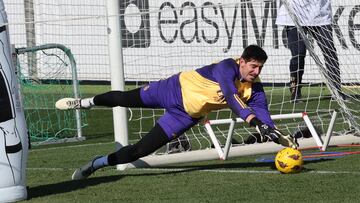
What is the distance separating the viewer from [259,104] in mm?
9820

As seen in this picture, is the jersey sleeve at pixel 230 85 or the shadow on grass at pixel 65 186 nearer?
the shadow on grass at pixel 65 186

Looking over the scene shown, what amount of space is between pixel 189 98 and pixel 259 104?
2.25ft

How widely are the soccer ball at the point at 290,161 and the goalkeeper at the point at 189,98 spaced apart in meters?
0.33

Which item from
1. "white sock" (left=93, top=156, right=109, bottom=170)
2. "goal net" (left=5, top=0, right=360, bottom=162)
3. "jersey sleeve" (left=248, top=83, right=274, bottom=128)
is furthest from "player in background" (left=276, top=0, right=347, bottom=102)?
"white sock" (left=93, top=156, right=109, bottom=170)

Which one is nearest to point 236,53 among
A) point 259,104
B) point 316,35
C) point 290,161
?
point 316,35

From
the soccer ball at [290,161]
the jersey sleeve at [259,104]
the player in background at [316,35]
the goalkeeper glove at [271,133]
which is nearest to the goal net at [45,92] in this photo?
the player in background at [316,35]

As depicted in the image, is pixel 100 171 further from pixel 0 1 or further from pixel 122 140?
pixel 0 1

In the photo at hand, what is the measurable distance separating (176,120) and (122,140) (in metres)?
0.90

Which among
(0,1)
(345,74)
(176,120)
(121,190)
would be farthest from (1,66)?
(345,74)

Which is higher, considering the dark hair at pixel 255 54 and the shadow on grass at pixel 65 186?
the dark hair at pixel 255 54

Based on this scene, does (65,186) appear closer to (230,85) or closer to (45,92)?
(230,85)

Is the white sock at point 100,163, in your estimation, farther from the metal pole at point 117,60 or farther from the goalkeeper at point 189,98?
the metal pole at point 117,60

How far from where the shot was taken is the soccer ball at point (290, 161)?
9.36 m

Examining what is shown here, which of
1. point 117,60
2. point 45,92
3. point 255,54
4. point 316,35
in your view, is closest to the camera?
point 255,54
